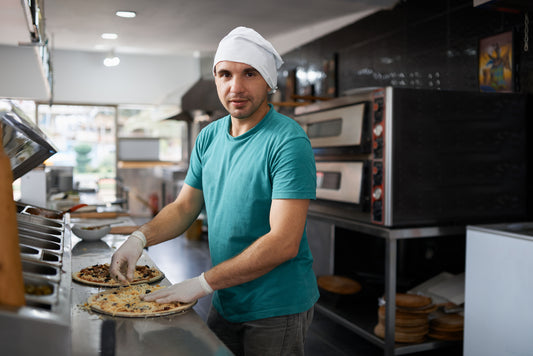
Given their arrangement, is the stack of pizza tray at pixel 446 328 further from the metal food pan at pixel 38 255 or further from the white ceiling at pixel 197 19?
the white ceiling at pixel 197 19

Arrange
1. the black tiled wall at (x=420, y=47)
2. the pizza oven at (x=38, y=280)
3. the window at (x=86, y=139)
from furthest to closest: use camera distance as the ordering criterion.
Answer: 1. the window at (x=86, y=139)
2. the black tiled wall at (x=420, y=47)
3. the pizza oven at (x=38, y=280)

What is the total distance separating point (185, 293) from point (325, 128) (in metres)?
2.02

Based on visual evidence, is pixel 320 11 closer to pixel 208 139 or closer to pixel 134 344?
pixel 208 139

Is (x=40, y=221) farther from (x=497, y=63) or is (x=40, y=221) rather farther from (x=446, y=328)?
(x=497, y=63)

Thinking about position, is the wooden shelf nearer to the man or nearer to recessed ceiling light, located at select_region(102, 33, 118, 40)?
recessed ceiling light, located at select_region(102, 33, 118, 40)

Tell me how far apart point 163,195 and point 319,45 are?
15.9ft

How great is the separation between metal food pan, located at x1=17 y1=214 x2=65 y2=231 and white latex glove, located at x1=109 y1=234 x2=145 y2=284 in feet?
0.85

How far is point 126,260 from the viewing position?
1568 millimetres

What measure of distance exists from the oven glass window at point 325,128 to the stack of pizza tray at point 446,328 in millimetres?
1258

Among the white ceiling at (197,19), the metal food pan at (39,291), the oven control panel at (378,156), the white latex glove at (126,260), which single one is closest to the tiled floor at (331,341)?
the oven control panel at (378,156)

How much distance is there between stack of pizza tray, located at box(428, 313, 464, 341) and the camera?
→ 2.74m

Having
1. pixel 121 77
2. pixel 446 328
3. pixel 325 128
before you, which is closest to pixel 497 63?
pixel 325 128

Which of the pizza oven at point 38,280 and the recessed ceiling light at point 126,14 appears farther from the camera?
the recessed ceiling light at point 126,14

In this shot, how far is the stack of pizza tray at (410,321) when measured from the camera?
2.69 meters
